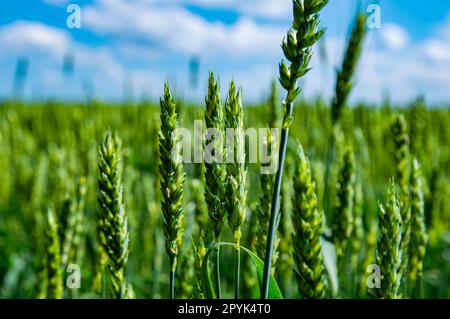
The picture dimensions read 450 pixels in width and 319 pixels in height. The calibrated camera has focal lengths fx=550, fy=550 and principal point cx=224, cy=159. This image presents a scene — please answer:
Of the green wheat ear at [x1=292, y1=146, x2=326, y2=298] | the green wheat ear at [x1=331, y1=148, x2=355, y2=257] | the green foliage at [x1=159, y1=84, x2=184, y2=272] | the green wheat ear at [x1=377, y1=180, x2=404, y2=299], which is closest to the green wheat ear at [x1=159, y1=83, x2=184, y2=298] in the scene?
the green foliage at [x1=159, y1=84, x2=184, y2=272]

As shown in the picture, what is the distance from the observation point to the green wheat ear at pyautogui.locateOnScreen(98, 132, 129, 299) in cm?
110

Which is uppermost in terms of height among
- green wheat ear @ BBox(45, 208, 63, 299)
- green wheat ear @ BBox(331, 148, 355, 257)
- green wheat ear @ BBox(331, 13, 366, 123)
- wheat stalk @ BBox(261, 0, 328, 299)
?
green wheat ear @ BBox(331, 13, 366, 123)

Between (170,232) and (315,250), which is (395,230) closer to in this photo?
(315,250)

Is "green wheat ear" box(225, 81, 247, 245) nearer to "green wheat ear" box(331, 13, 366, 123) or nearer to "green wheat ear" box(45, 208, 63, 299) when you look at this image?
"green wheat ear" box(45, 208, 63, 299)

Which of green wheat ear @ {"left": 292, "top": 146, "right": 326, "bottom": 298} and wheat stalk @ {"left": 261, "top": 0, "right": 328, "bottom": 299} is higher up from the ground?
wheat stalk @ {"left": 261, "top": 0, "right": 328, "bottom": 299}

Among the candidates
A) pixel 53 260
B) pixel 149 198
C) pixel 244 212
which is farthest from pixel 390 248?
pixel 149 198

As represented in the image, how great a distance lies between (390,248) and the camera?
1163 millimetres

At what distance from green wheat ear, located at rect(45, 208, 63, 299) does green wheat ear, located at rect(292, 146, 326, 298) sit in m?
0.71

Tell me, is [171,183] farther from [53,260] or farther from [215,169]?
[53,260]

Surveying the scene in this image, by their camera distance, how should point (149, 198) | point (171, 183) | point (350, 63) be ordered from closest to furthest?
point (171, 183), point (350, 63), point (149, 198)

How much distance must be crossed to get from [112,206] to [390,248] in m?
0.59

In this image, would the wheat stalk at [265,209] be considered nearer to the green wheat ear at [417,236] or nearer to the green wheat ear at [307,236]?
the green wheat ear at [307,236]
